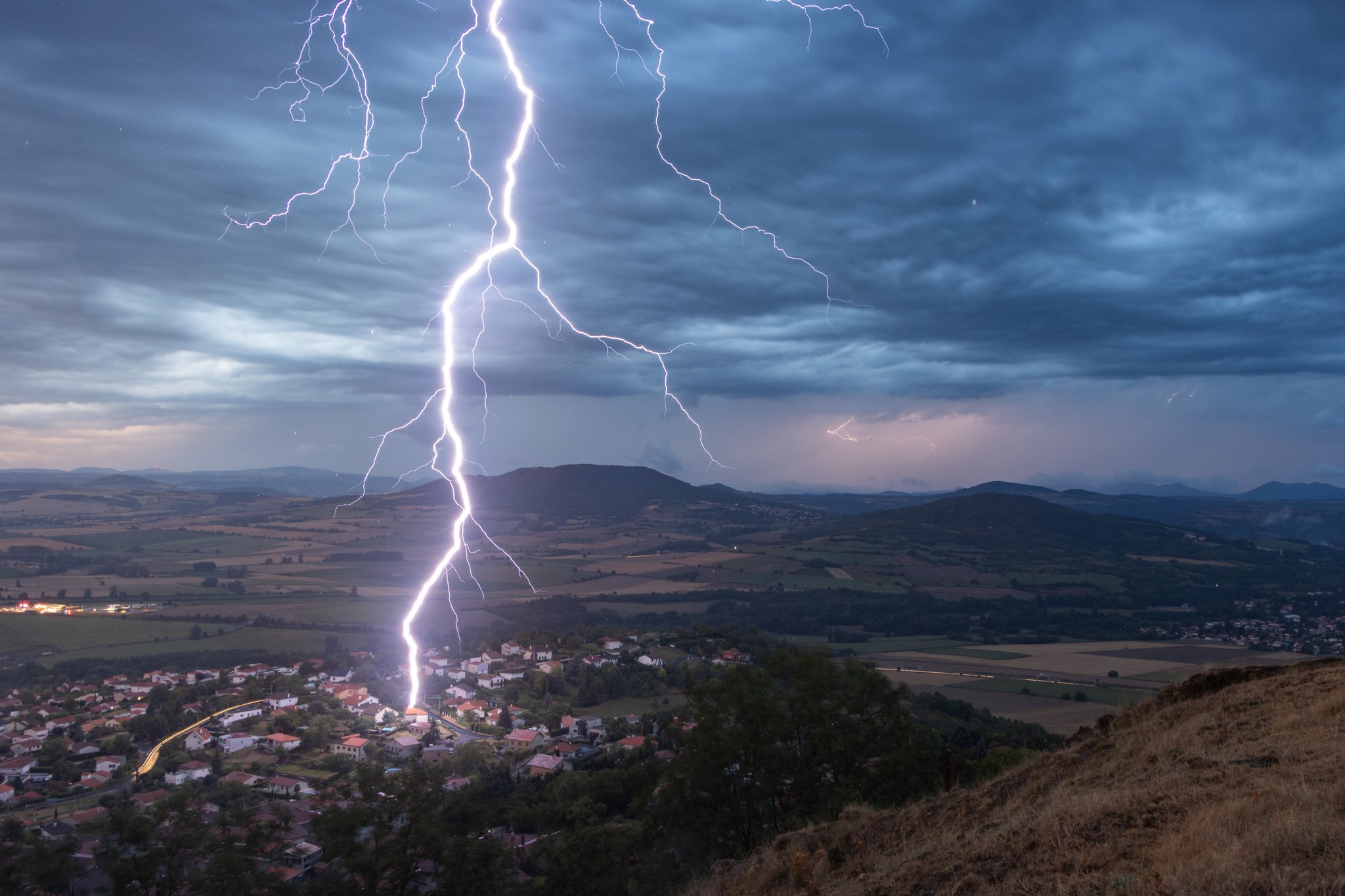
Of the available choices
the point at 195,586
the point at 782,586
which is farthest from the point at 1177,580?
the point at 195,586

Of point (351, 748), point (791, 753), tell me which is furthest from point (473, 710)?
point (791, 753)

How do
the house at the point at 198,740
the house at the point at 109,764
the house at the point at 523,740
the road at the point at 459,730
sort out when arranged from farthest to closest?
the road at the point at 459,730, the house at the point at 523,740, the house at the point at 198,740, the house at the point at 109,764

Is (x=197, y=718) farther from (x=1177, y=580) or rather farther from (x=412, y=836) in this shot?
(x=1177, y=580)

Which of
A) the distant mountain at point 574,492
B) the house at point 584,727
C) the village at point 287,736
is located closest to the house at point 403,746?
the village at point 287,736

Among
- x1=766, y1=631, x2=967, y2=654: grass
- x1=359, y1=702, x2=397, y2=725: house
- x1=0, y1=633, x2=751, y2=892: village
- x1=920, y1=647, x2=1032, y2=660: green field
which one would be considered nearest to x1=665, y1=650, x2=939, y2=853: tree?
x1=0, y1=633, x2=751, y2=892: village

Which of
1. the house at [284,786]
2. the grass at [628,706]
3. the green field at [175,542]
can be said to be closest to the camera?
the house at [284,786]

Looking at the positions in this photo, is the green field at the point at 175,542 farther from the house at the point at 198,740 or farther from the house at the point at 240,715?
the house at the point at 198,740

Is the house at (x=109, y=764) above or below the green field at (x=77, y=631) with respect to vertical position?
above
